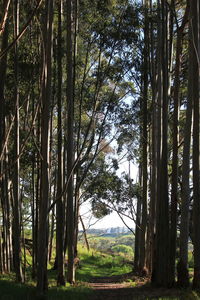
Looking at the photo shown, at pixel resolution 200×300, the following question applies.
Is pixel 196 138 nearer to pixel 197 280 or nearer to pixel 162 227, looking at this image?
pixel 162 227

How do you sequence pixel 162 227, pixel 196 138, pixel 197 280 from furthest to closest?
pixel 162 227 → pixel 196 138 → pixel 197 280

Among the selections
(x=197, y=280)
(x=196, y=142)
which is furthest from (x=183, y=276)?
(x=196, y=142)

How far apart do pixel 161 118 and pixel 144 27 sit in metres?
4.00

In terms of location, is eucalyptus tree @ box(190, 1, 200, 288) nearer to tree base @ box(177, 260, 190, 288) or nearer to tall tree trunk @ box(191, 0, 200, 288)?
tall tree trunk @ box(191, 0, 200, 288)

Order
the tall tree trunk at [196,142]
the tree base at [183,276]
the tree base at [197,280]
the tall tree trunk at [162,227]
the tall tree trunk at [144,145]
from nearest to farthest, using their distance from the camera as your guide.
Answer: the tree base at [197,280], the tall tree trunk at [196,142], the tree base at [183,276], the tall tree trunk at [162,227], the tall tree trunk at [144,145]

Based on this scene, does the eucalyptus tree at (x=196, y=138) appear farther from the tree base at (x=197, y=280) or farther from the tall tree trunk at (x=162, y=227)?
the tall tree trunk at (x=162, y=227)

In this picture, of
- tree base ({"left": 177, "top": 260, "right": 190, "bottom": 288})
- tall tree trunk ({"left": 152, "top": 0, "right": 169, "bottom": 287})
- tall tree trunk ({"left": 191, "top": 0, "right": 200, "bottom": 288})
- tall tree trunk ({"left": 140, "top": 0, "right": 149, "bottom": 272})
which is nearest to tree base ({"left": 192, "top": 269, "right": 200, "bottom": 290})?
tall tree trunk ({"left": 191, "top": 0, "right": 200, "bottom": 288})

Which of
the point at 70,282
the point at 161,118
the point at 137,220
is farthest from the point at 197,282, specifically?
the point at 137,220

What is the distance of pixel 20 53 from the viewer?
9.91 metres

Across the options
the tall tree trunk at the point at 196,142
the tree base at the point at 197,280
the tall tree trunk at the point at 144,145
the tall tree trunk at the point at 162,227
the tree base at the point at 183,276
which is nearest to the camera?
the tree base at the point at 197,280

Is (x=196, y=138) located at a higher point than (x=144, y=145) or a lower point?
lower

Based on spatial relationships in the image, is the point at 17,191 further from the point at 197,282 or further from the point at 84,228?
the point at 84,228

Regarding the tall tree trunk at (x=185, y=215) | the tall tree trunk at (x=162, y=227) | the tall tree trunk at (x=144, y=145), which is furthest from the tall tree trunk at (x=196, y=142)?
the tall tree trunk at (x=144, y=145)

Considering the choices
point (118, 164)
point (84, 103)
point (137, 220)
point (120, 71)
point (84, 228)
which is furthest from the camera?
point (84, 228)
